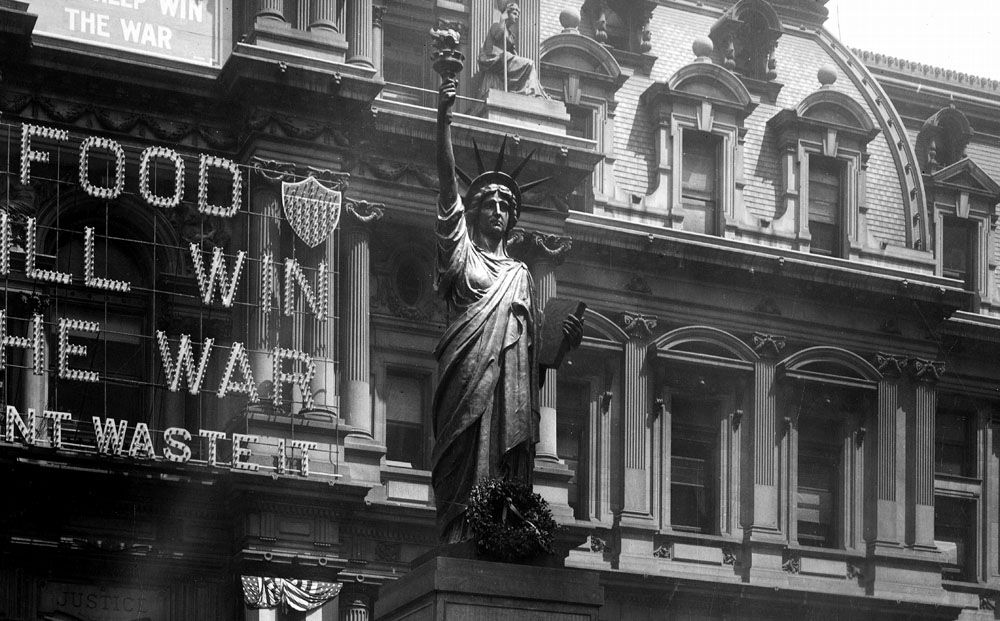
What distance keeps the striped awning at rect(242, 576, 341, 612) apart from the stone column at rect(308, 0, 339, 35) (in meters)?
8.16

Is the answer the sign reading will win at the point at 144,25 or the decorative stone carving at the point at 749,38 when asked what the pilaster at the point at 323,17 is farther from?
the decorative stone carving at the point at 749,38

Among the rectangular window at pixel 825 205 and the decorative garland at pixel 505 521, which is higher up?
the rectangular window at pixel 825 205

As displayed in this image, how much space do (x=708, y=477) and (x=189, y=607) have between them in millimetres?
10698

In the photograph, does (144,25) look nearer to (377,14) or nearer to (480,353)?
(377,14)

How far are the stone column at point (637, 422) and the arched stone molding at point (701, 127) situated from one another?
2168 millimetres

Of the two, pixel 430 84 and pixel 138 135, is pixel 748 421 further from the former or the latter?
pixel 138 135

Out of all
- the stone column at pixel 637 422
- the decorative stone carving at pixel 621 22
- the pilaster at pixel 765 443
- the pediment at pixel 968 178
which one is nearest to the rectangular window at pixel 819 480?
the pilaster at pixel 765 443

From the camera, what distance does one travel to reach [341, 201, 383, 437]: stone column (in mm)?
34344

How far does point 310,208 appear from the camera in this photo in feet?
111

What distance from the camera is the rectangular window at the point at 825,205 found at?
4181 cm

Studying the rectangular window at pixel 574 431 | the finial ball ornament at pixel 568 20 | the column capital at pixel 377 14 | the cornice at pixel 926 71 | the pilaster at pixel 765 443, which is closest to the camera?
the column capital at pixel 377 14

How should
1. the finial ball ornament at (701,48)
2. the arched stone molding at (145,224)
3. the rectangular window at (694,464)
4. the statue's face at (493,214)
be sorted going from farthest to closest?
the finial ball ornament at (701,48) → the rectangular window at (694,464) → the arched stone molding at (145,224) → the statue's face at (493,214)

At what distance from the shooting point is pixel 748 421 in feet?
131

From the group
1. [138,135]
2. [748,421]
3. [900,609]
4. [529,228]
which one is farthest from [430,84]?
[900,609]
